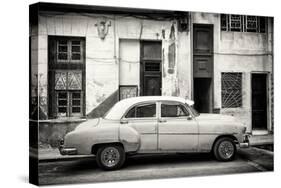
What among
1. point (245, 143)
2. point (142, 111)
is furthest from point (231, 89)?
point (142, 111)

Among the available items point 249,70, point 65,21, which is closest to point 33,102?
point 65,21

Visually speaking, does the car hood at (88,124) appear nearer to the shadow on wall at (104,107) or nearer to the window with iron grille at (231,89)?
the shadow on wall at (104,107)

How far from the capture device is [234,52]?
9.48 metres

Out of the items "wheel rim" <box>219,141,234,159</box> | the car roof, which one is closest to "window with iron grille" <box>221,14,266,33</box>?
the car roof

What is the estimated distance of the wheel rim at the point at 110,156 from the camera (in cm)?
821

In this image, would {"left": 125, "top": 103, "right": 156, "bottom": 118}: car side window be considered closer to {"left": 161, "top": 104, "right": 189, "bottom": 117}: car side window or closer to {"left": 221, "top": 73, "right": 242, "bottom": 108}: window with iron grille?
{"left": 161, "top": 104, "right": 189, "bottom": 117}: car side window

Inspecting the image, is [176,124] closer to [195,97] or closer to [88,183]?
[195,97]

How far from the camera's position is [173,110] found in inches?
340

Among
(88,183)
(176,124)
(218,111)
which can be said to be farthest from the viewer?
(218,111)

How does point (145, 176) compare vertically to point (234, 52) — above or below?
below

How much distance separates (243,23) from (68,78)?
3723 millimetres

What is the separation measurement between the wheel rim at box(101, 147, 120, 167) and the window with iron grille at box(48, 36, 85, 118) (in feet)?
2.51

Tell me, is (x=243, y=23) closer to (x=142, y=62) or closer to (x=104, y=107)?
(x=142, y=62)

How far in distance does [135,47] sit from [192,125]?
5.72 ft
